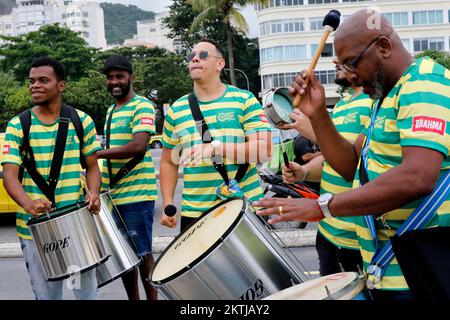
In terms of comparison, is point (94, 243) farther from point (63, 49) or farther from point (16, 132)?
point (63, 49)

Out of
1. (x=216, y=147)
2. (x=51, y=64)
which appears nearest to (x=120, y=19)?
(x=51, y=64)

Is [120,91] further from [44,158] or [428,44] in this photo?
[428,44]

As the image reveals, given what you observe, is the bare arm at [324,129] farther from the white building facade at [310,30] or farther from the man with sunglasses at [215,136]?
the white building facade at [310,30]

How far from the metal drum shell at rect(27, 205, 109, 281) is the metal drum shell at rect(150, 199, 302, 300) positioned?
3.62 feet

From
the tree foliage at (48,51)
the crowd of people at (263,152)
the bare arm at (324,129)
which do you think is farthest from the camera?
the tree foliage at (48,51)

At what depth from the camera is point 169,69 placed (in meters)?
53.0

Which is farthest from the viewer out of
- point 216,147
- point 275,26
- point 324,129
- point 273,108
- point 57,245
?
point 275,26

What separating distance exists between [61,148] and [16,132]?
0.29 metres

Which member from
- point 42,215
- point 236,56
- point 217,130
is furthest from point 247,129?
point 236,56

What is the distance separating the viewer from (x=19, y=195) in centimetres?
378

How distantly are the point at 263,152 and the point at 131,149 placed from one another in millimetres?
1211

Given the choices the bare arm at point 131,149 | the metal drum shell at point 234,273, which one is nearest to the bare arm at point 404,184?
the metal drum shell at point 234,273

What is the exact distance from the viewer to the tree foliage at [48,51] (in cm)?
5728

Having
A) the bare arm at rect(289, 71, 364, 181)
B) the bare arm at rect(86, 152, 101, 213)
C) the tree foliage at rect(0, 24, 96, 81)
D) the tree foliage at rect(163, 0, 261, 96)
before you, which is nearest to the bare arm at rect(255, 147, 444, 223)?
the bare arm at rect(289, 71, 364, 181)
